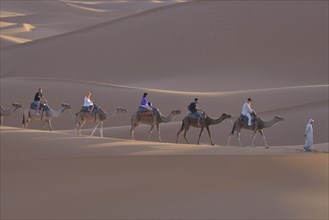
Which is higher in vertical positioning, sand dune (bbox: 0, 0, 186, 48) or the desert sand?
sand dune (bbox: 0, 0, 186, 48)

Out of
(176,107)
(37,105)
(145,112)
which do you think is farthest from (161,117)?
(176,107)

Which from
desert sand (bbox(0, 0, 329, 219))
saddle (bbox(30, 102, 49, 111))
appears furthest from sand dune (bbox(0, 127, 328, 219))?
saddle (bbox(30, 102, 49, 111))

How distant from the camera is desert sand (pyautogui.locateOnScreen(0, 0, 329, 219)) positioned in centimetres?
1107

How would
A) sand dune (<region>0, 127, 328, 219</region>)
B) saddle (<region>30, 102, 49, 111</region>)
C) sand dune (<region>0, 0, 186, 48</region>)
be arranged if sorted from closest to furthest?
sand dune (<region>0, 127, 328, 219</region>) → saddle (<region>30, 102, 49, 111</region>) → sand dune (<region>0, 0, 186, 48</region>)

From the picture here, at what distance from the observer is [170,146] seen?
47.0ft

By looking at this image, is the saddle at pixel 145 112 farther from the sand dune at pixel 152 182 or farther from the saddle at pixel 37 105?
the sand dune at pixel 152 182

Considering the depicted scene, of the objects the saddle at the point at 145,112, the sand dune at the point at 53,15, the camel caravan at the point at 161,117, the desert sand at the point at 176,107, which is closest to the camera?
the desert sand at the point at 176,107

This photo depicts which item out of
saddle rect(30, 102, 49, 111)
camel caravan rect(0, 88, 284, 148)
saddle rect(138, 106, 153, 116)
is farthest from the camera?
saddle rect(30, 102, 49, 111)

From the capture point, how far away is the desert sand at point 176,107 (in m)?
11.1

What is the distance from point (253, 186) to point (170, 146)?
2.91m

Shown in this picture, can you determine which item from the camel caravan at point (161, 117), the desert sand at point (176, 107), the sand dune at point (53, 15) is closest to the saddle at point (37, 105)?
the camel caravan at point (161, 117)

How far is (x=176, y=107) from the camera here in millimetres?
28453

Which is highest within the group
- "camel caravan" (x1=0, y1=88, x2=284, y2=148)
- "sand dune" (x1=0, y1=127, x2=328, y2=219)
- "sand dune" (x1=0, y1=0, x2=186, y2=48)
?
"sand dune" (x1=0, y1=0, x2=186, y2=48)

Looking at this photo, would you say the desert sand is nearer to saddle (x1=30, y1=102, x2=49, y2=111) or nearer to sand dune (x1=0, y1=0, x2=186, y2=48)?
sand dune (x1=0, y1=0, x2=186, y2=48)
